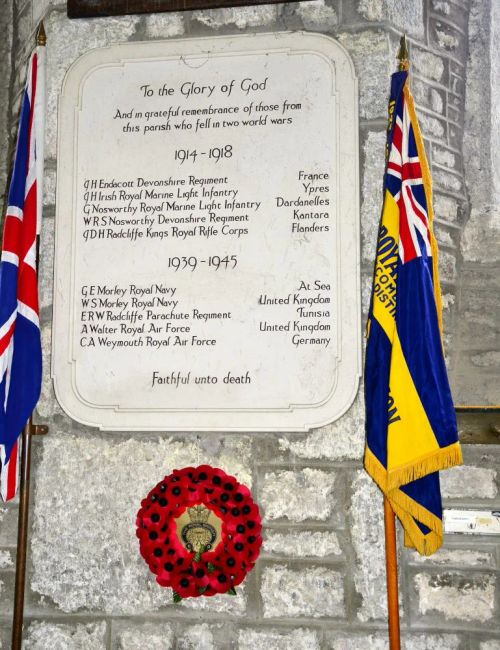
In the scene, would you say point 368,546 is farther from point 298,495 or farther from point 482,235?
point 482,235

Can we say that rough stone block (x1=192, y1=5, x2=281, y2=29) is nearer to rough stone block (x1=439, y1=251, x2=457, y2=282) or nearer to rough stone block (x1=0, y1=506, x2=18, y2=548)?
rough stone block (x1=439, y1=251, x2=457, y2=282)

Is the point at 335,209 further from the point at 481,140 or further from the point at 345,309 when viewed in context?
the point at 481,140

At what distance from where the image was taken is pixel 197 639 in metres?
2.77

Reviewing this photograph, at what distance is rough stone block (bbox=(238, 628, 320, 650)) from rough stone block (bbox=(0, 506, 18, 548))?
3.13ft

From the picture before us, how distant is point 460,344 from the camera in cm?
317

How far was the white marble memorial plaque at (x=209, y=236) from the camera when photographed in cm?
287

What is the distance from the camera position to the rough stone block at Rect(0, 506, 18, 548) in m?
2.95

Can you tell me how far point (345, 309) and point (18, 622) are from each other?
5.53 feet

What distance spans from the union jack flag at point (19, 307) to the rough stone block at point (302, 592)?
1027mm

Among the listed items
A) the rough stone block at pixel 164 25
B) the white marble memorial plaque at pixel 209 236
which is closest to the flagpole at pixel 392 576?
the white marble memorial plaque at pixel 209 236

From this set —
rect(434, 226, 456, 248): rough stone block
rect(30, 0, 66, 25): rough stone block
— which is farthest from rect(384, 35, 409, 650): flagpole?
rect(30, 0, 66, 25): rough stone block

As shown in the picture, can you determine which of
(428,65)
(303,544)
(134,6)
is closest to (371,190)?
(428,65)

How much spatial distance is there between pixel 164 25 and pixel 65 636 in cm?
245

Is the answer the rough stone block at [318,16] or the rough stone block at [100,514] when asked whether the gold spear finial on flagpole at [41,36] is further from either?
the rough stone block at [100,514]
